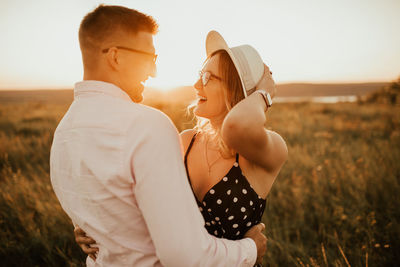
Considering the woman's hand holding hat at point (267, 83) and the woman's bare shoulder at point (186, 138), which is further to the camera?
the woman's bare shoulder at point (186, 138)

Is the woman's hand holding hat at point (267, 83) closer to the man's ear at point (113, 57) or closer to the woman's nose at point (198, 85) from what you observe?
the woman's nose at point (198, 85)

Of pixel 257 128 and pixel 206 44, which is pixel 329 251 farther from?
pixel 206 44

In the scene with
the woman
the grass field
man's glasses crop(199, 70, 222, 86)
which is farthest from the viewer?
the grass field

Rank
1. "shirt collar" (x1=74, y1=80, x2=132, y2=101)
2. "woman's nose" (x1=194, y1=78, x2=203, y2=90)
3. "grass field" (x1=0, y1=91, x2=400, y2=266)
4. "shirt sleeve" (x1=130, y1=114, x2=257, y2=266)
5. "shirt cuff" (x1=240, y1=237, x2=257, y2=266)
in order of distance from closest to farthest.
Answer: "shirt sleeve" (x1=130, y1=114, x2=257, y2=266) < "shirt collar" (x1=74, y1=80, x2=132, y2=101) < "shirt cuff" (x1=240, y1=237, x2=257, y2=266) < "woman's nose" (x1=194, y1=78, x2=203, y2=90) < "grass field" (x1=0, y1=91, x2=400, y2=266)

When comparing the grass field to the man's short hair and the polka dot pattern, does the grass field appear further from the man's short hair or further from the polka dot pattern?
the man's short hair

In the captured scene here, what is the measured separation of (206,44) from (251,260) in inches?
64.8

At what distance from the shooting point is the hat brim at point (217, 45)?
1793mm

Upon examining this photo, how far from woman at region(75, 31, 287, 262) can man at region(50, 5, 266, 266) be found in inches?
14.9

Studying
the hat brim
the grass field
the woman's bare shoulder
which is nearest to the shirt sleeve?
the hat brim

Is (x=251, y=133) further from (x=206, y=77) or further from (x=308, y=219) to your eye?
(x=308, y=219)

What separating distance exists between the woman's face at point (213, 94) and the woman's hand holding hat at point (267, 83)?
0.98 ft

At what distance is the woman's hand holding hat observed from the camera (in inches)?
73.3

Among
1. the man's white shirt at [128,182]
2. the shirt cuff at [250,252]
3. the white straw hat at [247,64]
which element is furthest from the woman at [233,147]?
the man's white shirt at [128,182]

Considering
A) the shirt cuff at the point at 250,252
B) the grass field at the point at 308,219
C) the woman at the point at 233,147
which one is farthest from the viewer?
the grass field at the point at 308,219
